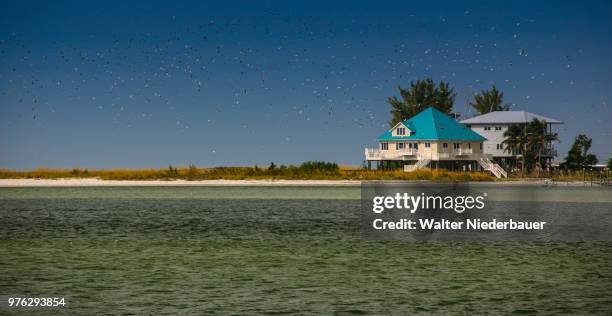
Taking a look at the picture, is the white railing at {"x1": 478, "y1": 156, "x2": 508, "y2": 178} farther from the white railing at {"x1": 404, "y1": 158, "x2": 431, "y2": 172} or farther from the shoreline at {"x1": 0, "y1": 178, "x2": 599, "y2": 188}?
the white railing at {"x1": 404, "y1": 158, "x2": 431, "y2": 172}

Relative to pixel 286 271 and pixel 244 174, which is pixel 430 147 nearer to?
pixel 244 174

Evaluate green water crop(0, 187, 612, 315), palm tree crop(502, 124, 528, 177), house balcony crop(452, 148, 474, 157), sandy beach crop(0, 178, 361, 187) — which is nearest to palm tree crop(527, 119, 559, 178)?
palm tree crop(502, 124, 528, 177)

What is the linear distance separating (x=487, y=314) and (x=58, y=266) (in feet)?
50.4

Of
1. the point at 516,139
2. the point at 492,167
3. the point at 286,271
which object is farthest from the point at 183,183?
the point at 286,271

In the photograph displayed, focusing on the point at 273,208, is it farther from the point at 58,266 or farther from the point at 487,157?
the point at 487,157

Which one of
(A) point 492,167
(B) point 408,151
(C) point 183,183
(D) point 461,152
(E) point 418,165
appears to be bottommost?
(C) point 183,183

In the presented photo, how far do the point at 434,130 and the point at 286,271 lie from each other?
90.6 meters

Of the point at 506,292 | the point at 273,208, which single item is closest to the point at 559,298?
the point at 506,292

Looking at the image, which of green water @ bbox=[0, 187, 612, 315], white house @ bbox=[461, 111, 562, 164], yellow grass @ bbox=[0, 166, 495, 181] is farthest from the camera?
white house @ bbox=[461, 111, 562, 164]

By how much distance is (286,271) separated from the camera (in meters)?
28.5

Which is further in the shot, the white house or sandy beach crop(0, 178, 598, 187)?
the white house

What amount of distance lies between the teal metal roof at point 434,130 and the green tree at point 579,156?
49.9 feet

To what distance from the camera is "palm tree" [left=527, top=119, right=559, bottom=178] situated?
12181 cm

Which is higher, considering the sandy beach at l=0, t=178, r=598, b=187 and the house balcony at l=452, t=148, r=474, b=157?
the house balcony at l=452, t=148, r=474, b=157
